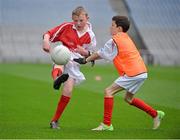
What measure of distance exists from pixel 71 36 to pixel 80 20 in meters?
0.32

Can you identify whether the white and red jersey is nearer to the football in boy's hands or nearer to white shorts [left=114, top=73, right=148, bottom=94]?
the football in boy's hands

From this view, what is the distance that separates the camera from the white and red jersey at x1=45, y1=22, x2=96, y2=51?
32.9ft

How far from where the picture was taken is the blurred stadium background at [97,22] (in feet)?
142

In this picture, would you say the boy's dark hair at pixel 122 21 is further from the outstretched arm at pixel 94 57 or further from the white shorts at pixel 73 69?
the white shorts at pixel 73 69

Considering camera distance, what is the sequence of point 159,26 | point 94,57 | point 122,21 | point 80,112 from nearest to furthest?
point 94,57, point 122,21, point 80,112, point 159,26

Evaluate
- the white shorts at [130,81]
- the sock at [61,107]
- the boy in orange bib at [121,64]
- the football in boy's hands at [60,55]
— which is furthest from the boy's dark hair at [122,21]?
the sock at [61,107]

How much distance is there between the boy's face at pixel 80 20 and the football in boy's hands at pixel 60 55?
496mm

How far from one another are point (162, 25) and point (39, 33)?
26.3 feet

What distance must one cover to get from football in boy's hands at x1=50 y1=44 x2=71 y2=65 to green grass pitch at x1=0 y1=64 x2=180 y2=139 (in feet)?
3.10

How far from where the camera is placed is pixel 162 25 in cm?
4431

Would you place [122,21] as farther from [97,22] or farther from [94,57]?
[97,22]

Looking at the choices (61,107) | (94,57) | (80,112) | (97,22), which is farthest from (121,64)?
(97,22)

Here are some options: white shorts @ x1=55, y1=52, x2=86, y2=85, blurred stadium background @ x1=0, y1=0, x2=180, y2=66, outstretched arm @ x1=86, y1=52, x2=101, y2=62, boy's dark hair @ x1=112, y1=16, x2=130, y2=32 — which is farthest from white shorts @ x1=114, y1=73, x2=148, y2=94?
blurred stadium background @ x1=0, y1=0, x2=180, y2=66

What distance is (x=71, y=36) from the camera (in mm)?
10023
